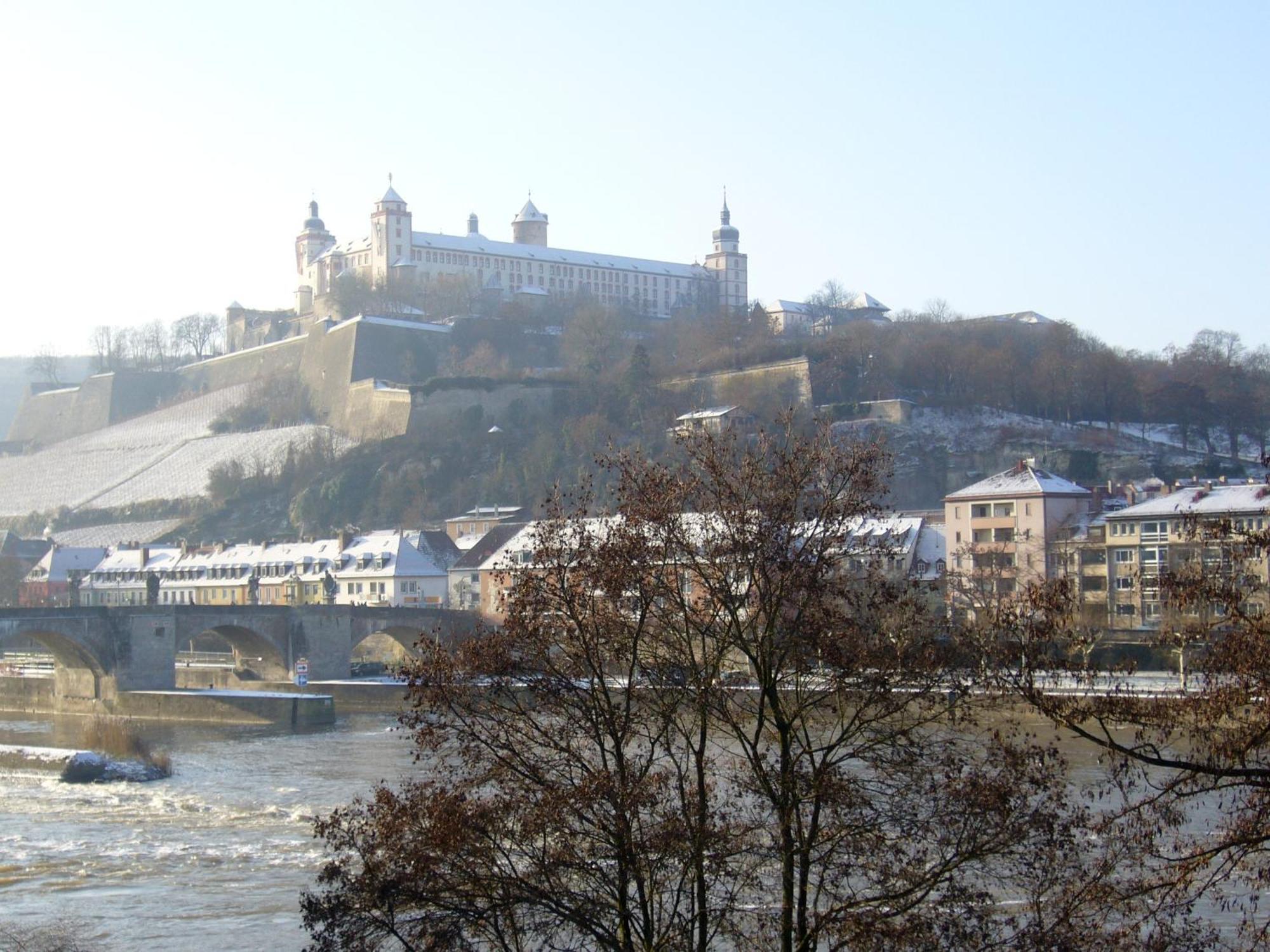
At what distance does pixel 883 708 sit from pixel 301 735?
809 inches

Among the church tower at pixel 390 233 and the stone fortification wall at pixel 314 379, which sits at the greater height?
the church tower at pixel 390 233

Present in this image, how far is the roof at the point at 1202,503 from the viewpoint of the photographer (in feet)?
99.8

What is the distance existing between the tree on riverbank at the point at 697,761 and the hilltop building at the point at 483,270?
222ft

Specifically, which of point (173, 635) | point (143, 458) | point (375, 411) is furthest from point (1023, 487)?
point (143, 458)

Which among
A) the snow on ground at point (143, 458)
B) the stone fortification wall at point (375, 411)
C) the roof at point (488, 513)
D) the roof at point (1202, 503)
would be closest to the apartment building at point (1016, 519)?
the roof at point (1202, 503)

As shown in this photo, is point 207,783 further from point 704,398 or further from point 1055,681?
point 704,398

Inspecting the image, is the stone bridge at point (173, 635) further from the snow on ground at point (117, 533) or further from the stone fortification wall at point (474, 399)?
the stone fortification wall at point (474, 399)

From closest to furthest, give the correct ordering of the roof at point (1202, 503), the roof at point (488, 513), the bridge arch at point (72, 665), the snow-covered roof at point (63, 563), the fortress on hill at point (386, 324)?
the roof at point (1202, 503) < the bridge arch at point (72, 665) < the roof at point (488, 513) < the snow-covered roof at point (63, 563) < the fortress on hill at point (386, 324)

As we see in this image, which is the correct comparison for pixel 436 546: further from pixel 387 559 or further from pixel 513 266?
pixel 513 266

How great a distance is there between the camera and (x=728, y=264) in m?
91.7

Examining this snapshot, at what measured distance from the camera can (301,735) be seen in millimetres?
26469

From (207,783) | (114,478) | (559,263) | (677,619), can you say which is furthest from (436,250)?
(677,619)

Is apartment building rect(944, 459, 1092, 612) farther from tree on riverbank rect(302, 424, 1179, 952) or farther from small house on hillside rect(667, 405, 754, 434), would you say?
tree on riverbank rect(302, 424, 1179, 952)

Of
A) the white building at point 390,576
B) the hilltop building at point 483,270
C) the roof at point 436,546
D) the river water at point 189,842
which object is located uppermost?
the hilltop building at point 483,270
